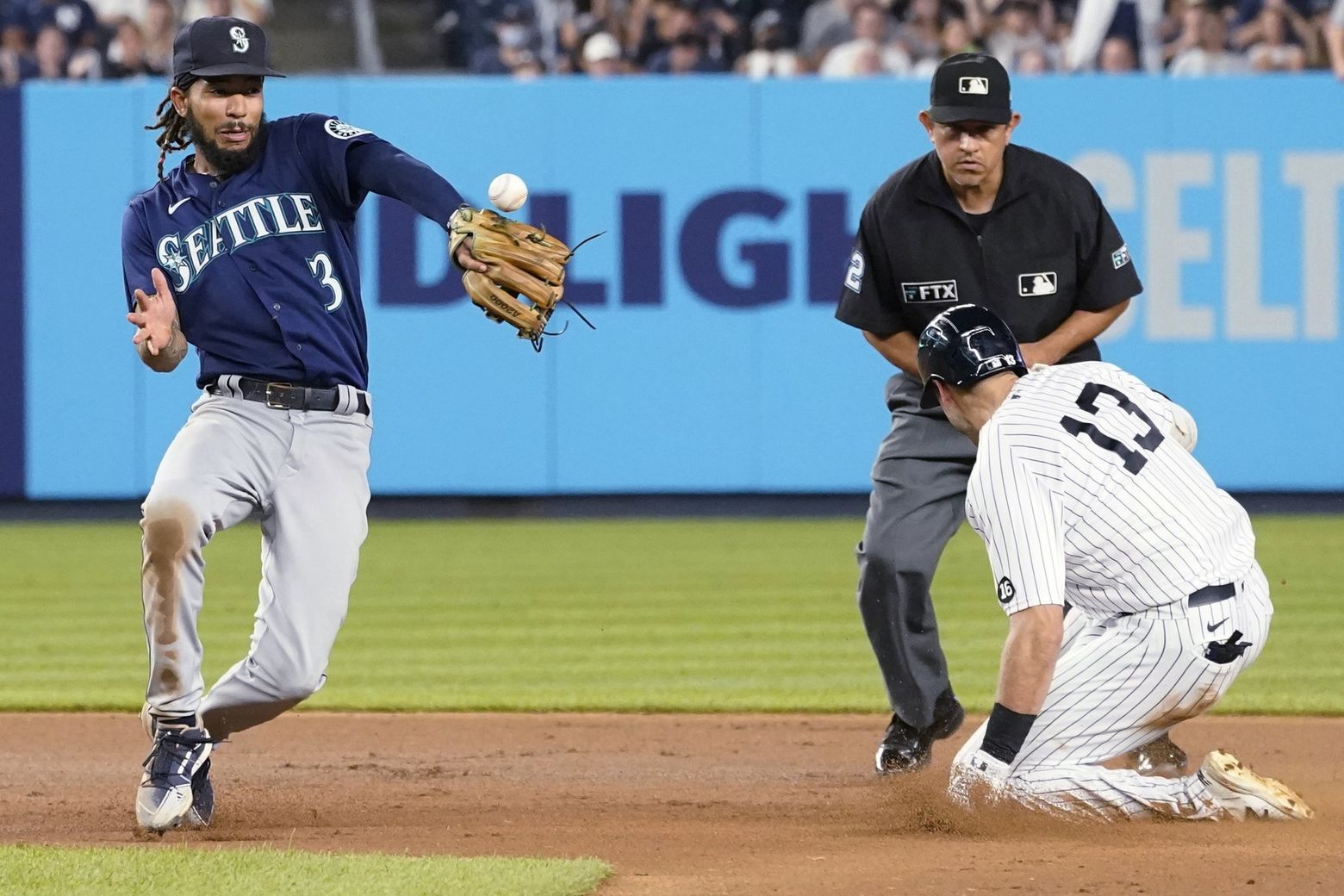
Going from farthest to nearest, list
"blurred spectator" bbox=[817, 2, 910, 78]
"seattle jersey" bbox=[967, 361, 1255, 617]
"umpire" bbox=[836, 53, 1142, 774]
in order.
→ 1. "blurred spectator" bbox=[817, 2, 910, 78]
2. "umpire" bbox=[836, 53, 1142, 774]
3. "seattle jersey" bbox=[967, 361, 1255, 617]

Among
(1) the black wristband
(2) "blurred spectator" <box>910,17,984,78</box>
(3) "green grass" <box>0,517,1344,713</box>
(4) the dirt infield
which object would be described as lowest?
(3) "green grass" <box>0,517,1344,713</box>

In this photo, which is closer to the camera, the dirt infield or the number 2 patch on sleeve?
the dirt infield

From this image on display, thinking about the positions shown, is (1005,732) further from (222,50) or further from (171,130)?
(171,130)

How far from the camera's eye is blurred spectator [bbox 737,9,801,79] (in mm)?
15000

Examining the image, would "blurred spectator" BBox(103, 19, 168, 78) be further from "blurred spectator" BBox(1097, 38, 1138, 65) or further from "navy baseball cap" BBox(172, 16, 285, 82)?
"navy baseball cap" BBox(172, 16, 285, 82)

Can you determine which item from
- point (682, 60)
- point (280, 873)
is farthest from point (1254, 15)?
point (280, 873)

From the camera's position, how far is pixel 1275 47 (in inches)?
570

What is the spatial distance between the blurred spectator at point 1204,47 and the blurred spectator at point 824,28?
8.13 ft

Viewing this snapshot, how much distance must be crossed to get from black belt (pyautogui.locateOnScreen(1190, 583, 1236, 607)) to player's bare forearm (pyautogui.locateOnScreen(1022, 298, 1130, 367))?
1.15 meters

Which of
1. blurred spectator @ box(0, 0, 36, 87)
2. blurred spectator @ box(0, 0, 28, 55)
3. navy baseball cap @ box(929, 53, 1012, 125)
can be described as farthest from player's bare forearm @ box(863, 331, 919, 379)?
blurred spectator @ box(0, 0, 28, 55)

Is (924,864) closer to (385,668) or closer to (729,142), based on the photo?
(385,668)

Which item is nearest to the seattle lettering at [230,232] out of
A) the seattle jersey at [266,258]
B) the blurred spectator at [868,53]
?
the seattle jersey at [266,258]

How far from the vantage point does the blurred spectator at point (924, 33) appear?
1493cm

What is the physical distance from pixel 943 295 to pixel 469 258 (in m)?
1.71
